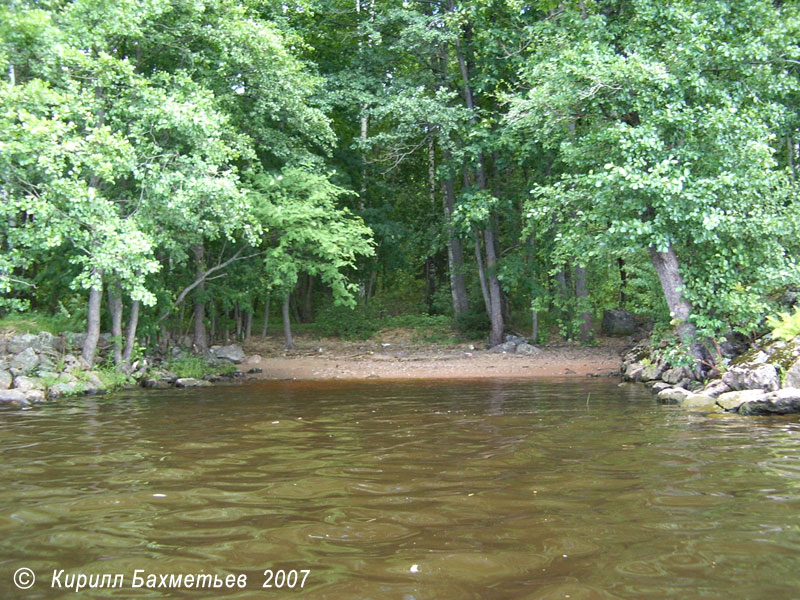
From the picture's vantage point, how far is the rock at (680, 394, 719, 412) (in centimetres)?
876

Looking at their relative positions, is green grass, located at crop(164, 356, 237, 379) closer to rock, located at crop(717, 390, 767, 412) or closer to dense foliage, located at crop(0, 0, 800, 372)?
dense foliage, located at crop(0, 0, 800, 372)

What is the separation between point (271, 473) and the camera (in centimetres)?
519

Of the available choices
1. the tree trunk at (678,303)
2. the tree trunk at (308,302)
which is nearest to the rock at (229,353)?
the tree trunk at (308,302)

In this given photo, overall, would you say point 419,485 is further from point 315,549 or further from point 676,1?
point 676,1

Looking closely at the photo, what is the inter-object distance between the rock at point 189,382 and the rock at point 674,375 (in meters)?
9.76

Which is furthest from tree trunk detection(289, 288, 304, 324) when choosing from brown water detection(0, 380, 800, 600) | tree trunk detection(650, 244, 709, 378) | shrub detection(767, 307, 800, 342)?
shrub detection(767, 307, 800, 342)

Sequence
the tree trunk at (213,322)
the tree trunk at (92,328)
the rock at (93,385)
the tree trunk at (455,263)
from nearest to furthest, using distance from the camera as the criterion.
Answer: the rock at (93,385) < the tree trunk at (92,328) < the tree trunk at (213,322) < the tree trunk at (455,263)

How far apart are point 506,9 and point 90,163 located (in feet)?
44.0

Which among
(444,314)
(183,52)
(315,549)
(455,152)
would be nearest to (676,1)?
(455,152)

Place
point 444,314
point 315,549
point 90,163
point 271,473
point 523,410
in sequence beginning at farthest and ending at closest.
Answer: point 444,314 < point 90,163 < point 523,410 < point 271,473 < point 315,549

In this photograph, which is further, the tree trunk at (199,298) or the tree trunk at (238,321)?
the tree trunk at (238,321)

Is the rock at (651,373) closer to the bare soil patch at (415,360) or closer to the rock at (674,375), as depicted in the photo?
the rock at (674,375)

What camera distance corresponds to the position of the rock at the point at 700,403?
876 cm

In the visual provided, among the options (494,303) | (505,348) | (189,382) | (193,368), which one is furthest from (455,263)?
(189,382)
